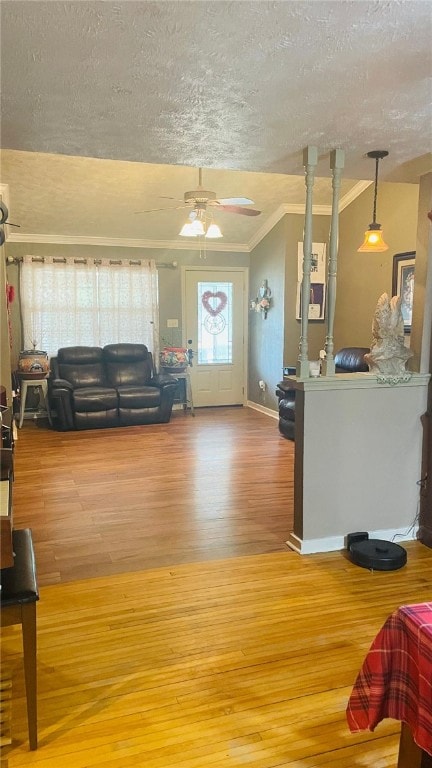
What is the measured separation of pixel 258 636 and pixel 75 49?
244cm

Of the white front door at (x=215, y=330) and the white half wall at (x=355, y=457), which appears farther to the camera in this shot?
the white front door at (x=215, y=330)

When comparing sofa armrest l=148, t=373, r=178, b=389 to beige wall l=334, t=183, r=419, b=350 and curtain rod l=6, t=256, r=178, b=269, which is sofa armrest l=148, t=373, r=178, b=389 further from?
beige wall l=334, t=183, r=419, b=350

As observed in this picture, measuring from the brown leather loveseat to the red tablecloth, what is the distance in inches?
222

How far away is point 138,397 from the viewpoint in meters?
6.93

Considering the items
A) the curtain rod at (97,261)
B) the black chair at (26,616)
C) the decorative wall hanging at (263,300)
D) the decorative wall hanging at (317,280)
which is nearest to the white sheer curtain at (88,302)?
the curtain rod at (97,261)

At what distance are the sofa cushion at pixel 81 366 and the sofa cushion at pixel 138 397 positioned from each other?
430 mm

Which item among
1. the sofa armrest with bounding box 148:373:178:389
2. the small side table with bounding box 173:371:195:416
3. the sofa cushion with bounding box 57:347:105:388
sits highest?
the sofa cushion with bounding box 57:347:105:388

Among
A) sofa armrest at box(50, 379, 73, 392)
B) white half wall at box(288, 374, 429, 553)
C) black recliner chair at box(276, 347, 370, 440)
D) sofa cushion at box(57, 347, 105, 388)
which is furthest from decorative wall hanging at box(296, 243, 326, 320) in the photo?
white half wall at box(288, 374, 429, 553)

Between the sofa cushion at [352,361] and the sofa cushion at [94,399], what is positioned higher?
the sofa cushion at [352,361]

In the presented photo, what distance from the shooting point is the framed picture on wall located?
5.57m

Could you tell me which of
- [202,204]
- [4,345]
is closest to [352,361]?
[202,204]

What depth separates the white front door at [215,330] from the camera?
26.2 feet

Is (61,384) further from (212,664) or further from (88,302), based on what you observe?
(212,664)

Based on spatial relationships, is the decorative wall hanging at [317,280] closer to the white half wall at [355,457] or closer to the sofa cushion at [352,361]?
the sofa cushion at [352,361]
